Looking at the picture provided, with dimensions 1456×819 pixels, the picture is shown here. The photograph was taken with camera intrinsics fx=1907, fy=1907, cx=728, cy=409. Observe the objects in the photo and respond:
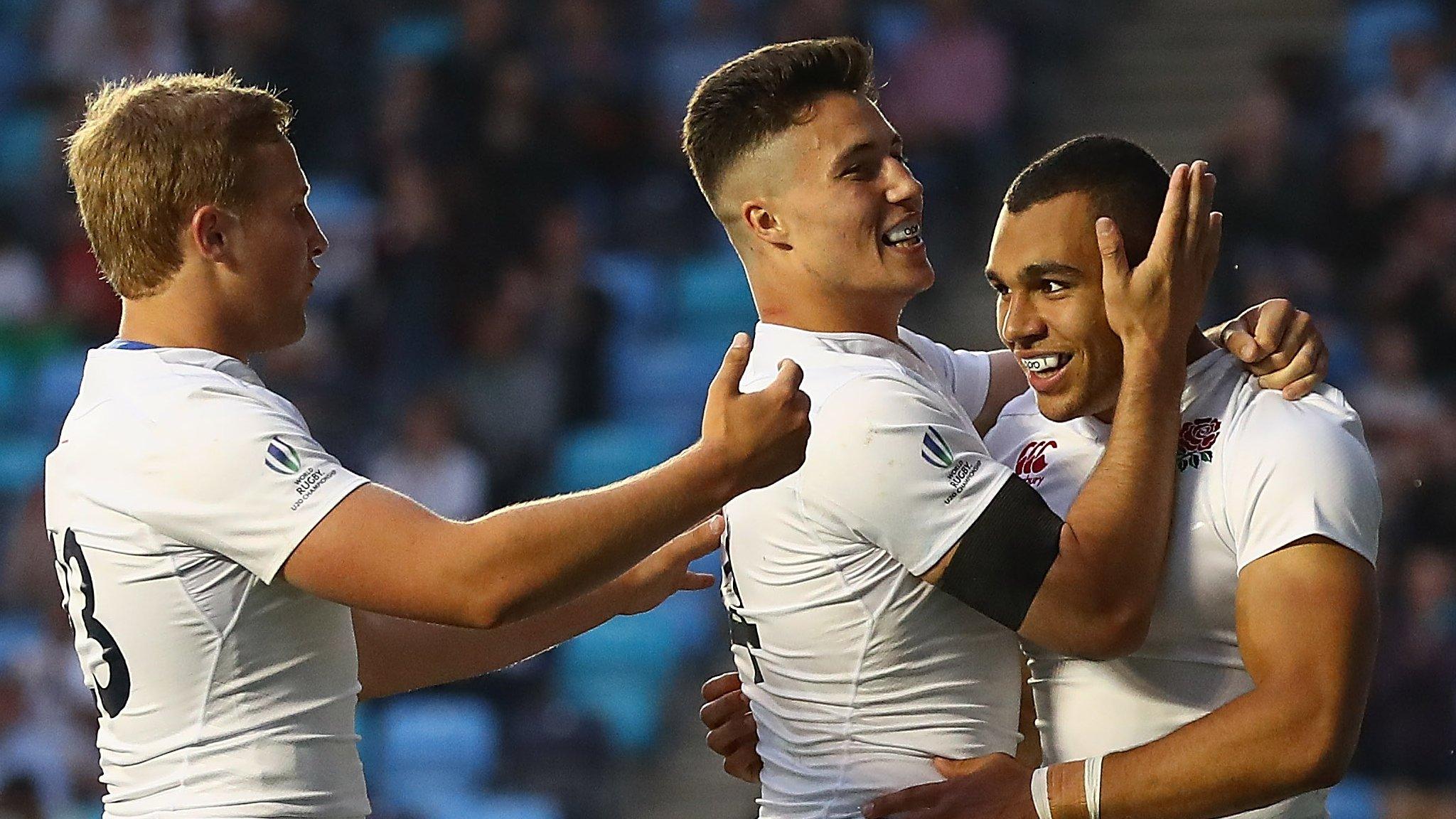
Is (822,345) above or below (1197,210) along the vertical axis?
below

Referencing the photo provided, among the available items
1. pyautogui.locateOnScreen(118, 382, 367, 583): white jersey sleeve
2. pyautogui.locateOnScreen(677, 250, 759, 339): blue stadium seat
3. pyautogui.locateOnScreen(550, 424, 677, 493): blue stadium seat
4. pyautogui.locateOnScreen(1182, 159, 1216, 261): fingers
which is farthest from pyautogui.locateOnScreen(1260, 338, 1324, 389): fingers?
pyautogui.locateOnScreen(677, 250, 759, 339): blue stadium seat

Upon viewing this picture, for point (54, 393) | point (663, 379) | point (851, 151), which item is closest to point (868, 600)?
point (851, 151)

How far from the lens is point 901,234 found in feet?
11.3

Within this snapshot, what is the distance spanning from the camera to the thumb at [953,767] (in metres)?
3.05

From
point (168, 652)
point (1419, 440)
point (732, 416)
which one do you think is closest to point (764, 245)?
point (732, 416)

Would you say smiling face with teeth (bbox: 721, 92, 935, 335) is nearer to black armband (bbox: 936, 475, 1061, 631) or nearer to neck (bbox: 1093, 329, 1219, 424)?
neck (bbox: 1093, 329, 1219, 424)

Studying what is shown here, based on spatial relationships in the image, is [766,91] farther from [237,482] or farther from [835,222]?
[237,482]

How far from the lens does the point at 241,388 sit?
292cm

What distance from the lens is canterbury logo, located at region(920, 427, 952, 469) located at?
2998 mm

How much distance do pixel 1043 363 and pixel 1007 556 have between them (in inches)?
17.7

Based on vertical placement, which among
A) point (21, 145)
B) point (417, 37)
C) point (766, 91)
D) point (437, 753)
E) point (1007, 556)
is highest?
point (417, 37)

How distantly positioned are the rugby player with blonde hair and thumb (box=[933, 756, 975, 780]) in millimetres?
609

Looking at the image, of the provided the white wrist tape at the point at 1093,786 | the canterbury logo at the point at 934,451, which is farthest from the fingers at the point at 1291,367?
the white wrist tape at the point at 1093,786

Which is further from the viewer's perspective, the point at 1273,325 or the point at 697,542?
the point at 697,542
